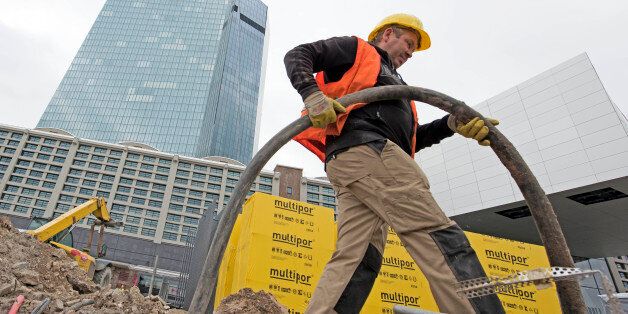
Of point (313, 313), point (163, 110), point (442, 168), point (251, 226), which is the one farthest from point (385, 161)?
point (163, 110)

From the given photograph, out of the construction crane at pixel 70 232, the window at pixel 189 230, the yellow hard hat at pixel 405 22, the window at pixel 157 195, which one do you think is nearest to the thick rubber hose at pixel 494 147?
the yellow hard hat at pixel 405 22

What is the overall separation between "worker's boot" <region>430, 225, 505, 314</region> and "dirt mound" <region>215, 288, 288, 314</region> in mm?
1580

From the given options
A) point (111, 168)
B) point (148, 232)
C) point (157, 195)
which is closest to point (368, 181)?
point (148, 232)

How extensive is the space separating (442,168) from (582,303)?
16.4 metres

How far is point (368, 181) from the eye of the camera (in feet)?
5.91

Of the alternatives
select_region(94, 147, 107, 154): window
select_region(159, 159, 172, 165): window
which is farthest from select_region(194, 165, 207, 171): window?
select_region(94, 147, 107, 154): window

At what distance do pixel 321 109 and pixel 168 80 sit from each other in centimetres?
11546

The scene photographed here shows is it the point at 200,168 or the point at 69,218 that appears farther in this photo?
the point at 200,168

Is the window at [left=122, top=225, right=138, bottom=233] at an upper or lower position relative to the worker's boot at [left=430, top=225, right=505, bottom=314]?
upper

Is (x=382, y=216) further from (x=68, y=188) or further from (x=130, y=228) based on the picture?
(x=68, y=188)

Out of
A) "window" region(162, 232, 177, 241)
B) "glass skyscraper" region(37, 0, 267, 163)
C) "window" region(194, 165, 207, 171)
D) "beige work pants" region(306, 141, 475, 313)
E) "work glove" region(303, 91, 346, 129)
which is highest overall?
"glass skyscraper" region(37, 0, 267, 163)

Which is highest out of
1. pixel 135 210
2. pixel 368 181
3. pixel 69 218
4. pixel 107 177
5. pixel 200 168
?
pixel 200 168

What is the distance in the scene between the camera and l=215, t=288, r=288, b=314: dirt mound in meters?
2.57

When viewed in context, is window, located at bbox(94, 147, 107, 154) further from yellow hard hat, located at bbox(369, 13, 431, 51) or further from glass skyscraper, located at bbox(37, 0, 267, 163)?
yellow hard hat, located at bbox(369, 13, 431, 51)
